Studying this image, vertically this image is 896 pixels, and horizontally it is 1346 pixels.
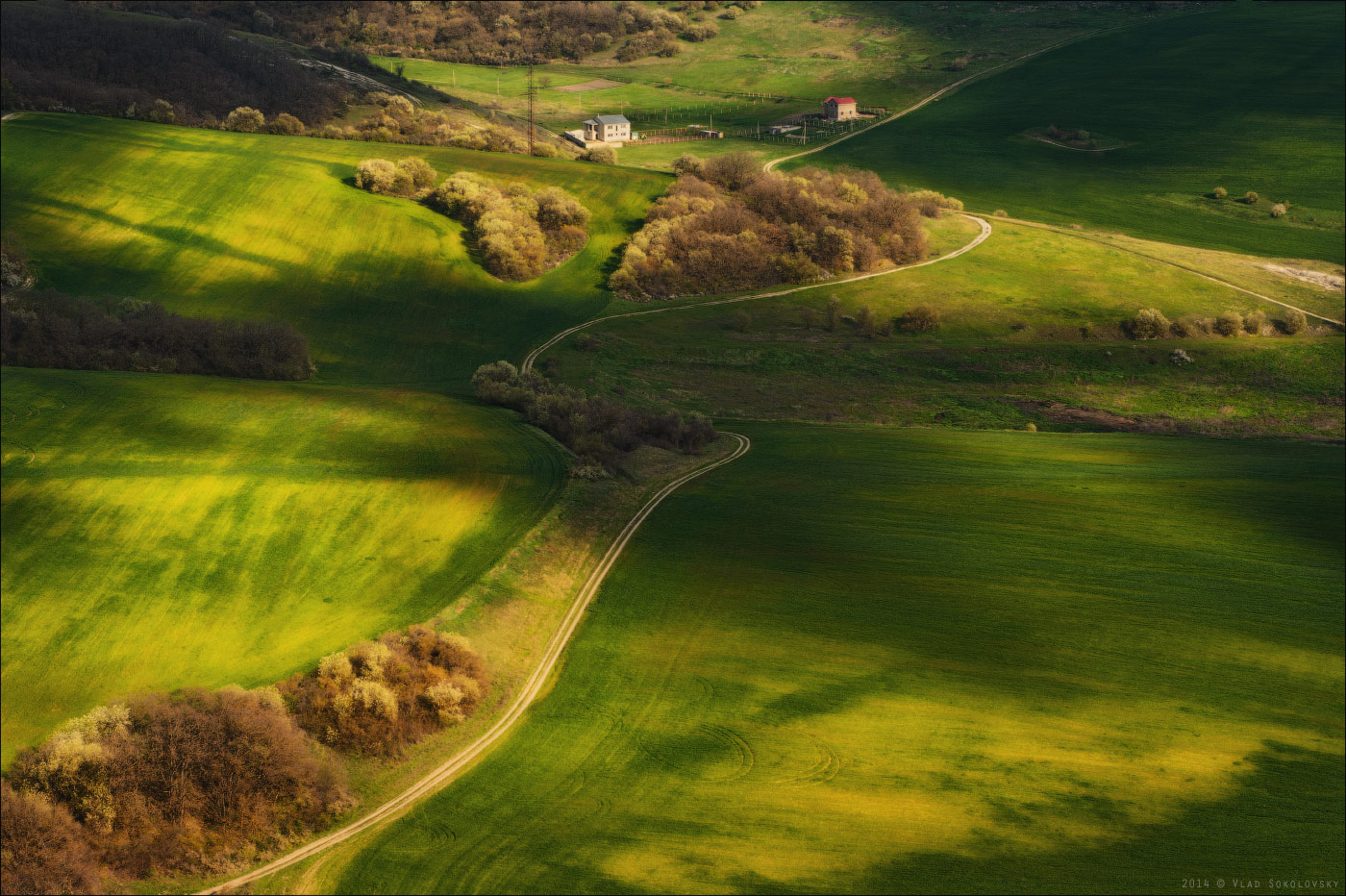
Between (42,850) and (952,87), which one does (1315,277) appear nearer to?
(952,87)

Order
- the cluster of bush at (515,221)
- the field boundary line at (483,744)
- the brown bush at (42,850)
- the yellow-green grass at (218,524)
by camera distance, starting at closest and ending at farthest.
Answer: the brown bush at (42,850) < the field boundary line at (483,744) < the yellow-green grass at (218,524) < the cluster of bush at (515,221)

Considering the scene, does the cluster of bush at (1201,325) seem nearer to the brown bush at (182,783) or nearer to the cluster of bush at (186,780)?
the cluster of bush at (186,780)

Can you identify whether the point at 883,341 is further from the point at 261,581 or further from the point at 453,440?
the point at 261,581

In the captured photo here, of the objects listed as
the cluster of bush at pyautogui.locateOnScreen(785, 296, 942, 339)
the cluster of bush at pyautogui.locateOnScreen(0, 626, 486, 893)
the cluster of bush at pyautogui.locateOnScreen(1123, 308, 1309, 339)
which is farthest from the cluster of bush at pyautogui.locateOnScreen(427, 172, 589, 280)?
the cluster of bush at pyautogui.locateOnScreen(0, 626, 486, 893)

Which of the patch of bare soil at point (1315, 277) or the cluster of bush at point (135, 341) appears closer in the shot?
the cluster of bush at point (135, 341)

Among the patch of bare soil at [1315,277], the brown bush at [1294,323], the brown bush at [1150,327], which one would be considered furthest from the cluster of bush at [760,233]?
the patch of bare soil at [1315,277]

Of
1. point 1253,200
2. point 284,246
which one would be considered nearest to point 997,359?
point 284,246
